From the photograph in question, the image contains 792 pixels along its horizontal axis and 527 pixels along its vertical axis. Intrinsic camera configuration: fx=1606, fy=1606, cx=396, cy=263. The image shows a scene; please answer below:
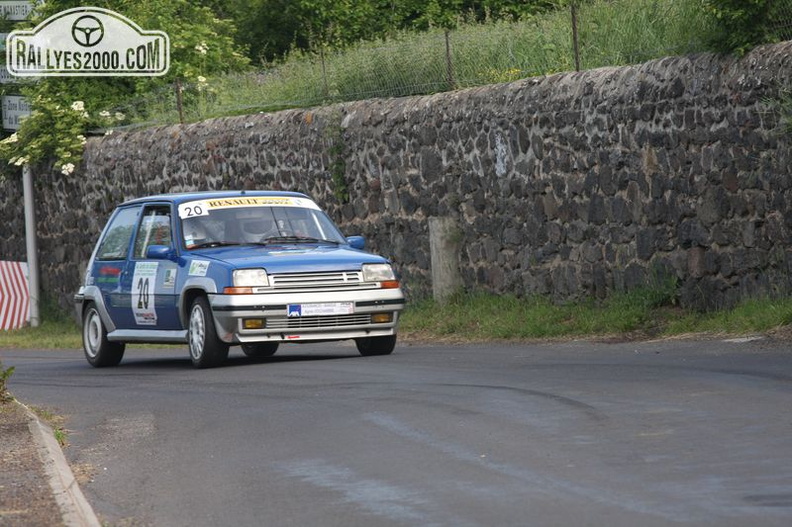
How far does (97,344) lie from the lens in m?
16.4

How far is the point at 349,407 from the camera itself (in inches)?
411

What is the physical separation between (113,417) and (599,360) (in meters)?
4.02

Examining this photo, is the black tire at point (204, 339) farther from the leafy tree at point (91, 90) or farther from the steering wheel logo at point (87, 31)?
the steering wheel logo at point (87, 31)

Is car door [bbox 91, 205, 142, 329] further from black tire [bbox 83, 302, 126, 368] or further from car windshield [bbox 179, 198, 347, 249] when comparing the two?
car windshield [bbox 179, 198, 347, 249]

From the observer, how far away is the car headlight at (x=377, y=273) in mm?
14547

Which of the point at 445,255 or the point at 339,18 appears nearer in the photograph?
the point at 445,255

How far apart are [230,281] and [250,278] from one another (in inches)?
6.9

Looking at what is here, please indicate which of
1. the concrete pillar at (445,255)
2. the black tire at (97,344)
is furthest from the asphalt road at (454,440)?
the concrete pillar at (445,255)

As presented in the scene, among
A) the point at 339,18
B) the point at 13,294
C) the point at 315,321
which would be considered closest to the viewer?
the point at 315,321

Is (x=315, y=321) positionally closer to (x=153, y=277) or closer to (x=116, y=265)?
(x=153, y=277)

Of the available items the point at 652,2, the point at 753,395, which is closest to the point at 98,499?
the point at 753,395

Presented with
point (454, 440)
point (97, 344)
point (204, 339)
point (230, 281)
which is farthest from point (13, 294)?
point (454, 440)

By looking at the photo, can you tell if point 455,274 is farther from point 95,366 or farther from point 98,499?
point 98,499

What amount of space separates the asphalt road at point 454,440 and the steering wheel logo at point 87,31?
60.6 feet
